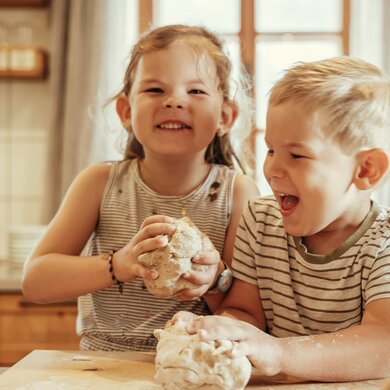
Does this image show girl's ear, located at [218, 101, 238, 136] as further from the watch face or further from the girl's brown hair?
the watch face

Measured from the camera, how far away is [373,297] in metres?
1.10

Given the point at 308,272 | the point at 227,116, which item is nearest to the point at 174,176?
the point at 227,116

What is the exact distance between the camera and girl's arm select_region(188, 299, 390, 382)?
99 centimetres

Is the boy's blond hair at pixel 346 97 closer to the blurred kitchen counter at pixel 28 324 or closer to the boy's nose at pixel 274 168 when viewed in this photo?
the boy's nose at pixel 274 168

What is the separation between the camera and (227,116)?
160cm

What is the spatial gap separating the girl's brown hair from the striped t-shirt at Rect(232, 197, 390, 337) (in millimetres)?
340

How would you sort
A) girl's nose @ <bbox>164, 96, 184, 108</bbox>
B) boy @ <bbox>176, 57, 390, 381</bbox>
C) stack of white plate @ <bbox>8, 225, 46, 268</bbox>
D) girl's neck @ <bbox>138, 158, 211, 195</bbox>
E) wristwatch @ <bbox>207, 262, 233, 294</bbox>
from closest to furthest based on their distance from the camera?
1. boy @ <bbox>176, 57, 390, 381</bbox>
2. wristwatch @ <bbox>207, 262, 233, 294</bbox>
3. girl's nose @ <bbox>164, 96, 184, 108</bbox>
4. girl's neck @ <bbox>138, 158, 211, 195</bbox>
5. stack of white plate @ <bbox>8, 225, 46, 268</bbox>

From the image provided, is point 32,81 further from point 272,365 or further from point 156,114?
point 272,365

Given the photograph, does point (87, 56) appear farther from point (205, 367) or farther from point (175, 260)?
point (205, 367)

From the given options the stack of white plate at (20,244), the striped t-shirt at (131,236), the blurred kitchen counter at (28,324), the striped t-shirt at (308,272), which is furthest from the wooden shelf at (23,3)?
the striped t-shirt at (308,272)

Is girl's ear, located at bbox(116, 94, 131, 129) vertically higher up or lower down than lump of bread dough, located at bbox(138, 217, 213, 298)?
higher up

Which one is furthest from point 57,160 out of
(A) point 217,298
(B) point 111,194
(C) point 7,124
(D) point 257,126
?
(A) point 217,298

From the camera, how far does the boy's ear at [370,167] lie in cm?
114

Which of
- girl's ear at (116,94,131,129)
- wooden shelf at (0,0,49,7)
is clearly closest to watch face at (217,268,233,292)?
girl's ear at (116,94,131,129)
